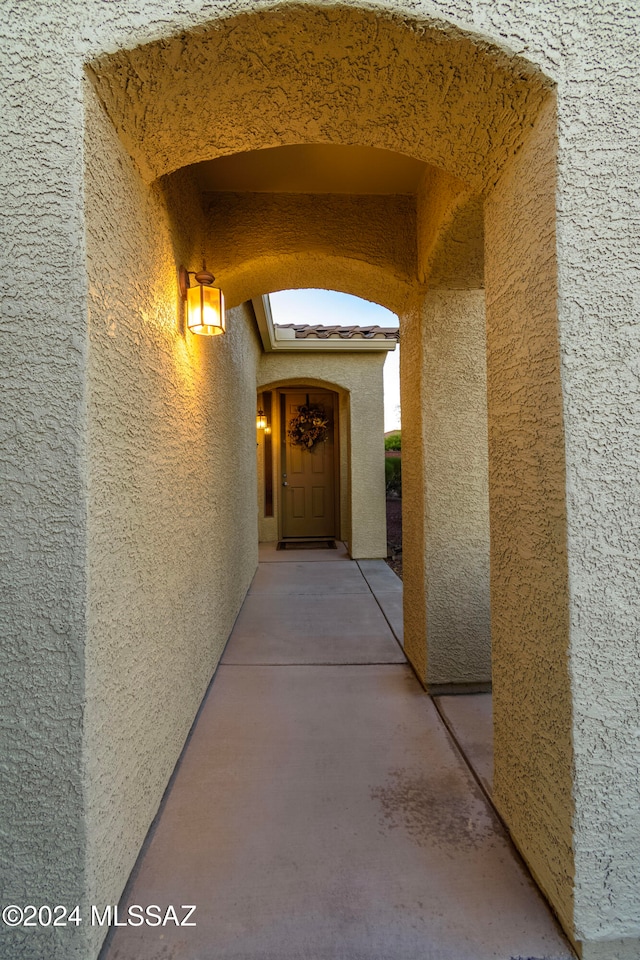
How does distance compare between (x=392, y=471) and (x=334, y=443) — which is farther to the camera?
(x=392, y=471)

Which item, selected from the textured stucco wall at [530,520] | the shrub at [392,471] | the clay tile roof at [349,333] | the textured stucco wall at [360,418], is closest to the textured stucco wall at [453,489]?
the textured stucco wall at [530,520]

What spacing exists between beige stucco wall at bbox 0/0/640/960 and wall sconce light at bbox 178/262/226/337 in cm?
85

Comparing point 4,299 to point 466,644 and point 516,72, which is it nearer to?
point 516,72

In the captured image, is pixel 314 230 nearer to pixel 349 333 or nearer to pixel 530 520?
pixel 530 520

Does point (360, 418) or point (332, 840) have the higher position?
point (360, 418)

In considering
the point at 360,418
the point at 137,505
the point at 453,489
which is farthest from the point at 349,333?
the point at 137,505

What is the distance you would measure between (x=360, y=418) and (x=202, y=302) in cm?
484

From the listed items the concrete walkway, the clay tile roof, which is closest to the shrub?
the clay tile roof

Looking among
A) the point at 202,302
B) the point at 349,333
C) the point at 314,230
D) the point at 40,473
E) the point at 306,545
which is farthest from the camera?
the point at 306,545

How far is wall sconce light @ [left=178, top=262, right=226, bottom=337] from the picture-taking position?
229 centimetres

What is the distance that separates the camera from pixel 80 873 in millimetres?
1201

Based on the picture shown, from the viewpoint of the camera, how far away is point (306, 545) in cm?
834

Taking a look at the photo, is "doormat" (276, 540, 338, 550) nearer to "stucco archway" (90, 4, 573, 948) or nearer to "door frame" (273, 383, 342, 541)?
"door frame" (273, 383, 342, 541)

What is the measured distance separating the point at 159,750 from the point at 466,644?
1.84 metres
